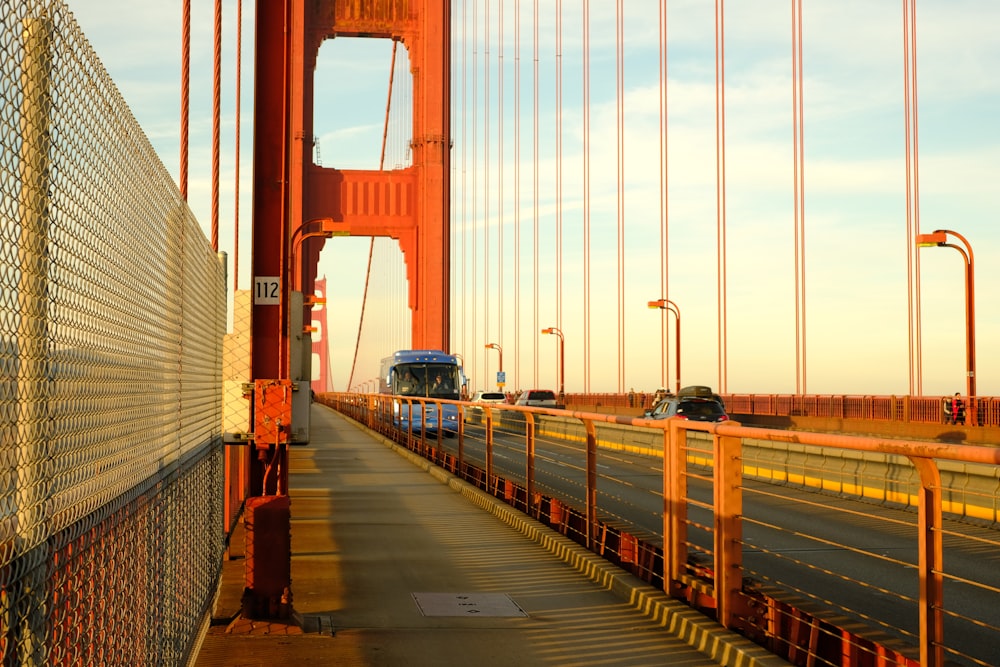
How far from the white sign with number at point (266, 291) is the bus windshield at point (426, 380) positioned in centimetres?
3414

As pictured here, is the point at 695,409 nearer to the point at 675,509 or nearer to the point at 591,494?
the point at 591,494

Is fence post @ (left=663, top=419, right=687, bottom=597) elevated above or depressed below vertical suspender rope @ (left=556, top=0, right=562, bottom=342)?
below

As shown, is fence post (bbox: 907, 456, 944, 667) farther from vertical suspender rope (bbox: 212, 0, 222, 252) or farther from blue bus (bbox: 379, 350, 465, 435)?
blue bus (bbox: 379, 350, 465, 435)

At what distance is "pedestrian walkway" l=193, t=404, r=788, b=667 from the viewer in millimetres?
6070

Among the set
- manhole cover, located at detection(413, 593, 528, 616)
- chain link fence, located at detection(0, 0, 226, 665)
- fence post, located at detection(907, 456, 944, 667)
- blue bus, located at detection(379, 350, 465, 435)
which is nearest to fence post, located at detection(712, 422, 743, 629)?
manhole cover, located at detection(413, 593, 528, 616)

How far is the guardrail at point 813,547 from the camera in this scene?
484 cm

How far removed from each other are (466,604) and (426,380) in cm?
3482

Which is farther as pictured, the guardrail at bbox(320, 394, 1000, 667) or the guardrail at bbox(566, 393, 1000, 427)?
the guardrail at bbox(566, 393, 1000, 427)

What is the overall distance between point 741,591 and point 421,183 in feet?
155

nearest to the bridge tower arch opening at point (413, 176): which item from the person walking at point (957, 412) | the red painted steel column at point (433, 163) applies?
the red painted steel column at point (433, 163)

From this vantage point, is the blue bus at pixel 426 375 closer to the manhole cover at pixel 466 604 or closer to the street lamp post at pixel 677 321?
the street lamp post at pixel 677 321

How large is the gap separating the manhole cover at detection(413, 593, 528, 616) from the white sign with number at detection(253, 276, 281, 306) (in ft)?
6.77

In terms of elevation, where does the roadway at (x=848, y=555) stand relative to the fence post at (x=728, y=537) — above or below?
below

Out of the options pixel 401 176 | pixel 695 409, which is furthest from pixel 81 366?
pixel 401 176
